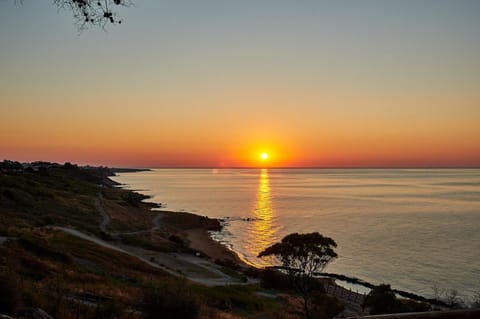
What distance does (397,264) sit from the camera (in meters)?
47.9

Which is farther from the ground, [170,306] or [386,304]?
[170,306]

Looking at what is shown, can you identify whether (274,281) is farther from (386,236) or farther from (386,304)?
(386,236)

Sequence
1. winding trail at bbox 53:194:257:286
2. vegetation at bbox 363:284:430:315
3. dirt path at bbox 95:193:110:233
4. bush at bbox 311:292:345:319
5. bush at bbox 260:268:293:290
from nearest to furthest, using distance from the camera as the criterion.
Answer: bush at bbox 311:292:345:319 < vegetation at bbox 363:284:430:315 < winding trail at bbox 53:194:257:286 < bush at bbox 260:268:293:290 < dirt path at bbox 95:193:110:233

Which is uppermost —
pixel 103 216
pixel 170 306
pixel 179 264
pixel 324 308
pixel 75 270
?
pixel 170 306

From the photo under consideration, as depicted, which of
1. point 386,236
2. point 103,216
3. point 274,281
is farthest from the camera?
point 103,216

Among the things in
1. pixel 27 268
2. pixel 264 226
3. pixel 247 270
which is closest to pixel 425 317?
pixel 27 268

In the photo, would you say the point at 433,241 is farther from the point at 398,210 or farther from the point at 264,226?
the point at 398,210

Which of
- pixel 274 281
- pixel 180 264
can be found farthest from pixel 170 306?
pixel 180 264

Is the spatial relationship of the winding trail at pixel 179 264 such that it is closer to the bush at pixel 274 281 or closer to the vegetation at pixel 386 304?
the bush at pixel 274 281

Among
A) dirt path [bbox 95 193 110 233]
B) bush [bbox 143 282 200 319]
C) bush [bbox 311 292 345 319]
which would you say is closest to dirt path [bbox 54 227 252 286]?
bush [bbox 311 292 345 319]

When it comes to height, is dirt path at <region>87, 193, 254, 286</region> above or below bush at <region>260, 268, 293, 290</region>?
above

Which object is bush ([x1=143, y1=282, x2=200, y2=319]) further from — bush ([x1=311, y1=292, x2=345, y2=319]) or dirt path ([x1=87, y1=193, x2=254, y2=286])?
dirt path ([x1=87, y1=193, x2=254, y2=286])

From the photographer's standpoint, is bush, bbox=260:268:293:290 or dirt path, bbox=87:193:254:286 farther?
bush, bbox=260:268:293:290

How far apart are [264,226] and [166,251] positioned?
34216mm
